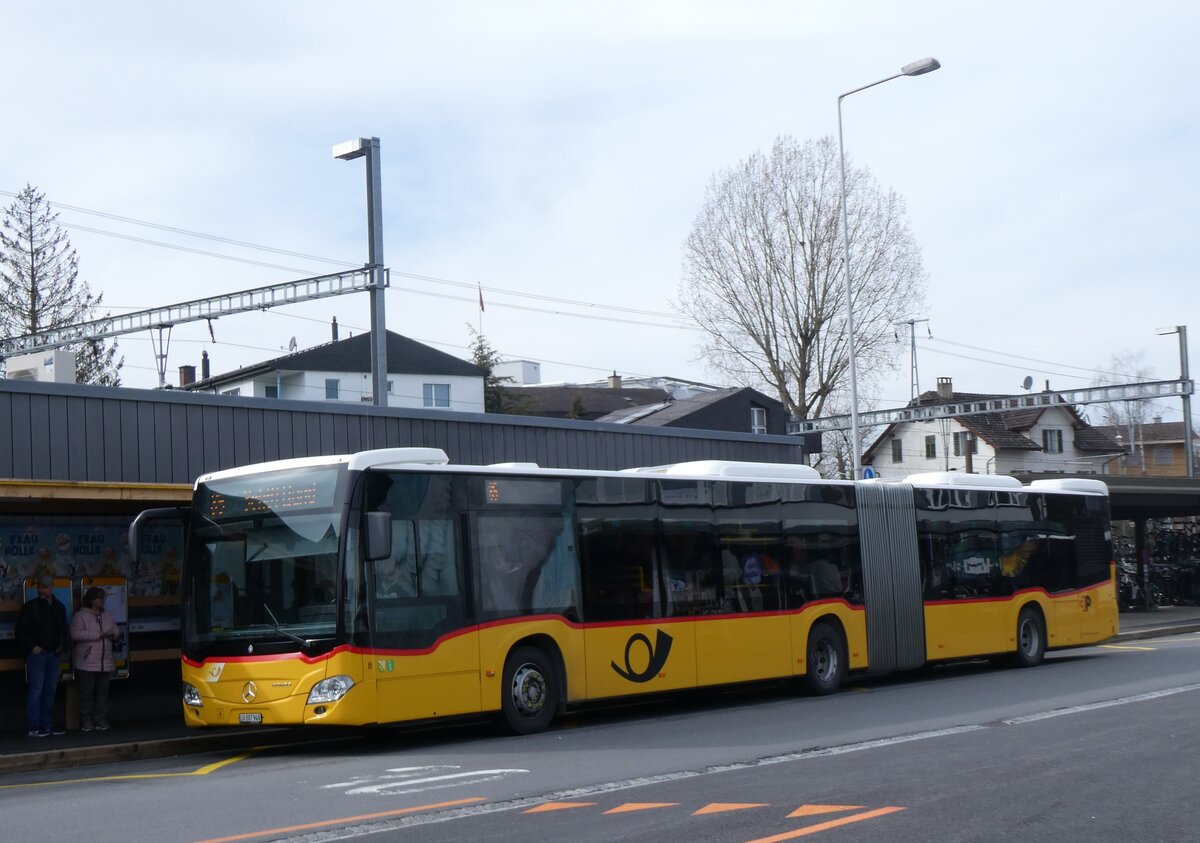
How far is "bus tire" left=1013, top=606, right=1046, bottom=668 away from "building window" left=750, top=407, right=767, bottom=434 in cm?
4773

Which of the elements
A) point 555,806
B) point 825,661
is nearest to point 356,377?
point 825,661

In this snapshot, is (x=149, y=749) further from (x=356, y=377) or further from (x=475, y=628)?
(x=356, y=377)

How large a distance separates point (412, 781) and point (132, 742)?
4764 mm

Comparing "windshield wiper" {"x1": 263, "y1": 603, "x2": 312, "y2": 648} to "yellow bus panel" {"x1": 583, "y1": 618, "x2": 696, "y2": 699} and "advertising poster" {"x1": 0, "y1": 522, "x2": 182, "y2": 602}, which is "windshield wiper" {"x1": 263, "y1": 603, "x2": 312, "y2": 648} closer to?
"advertising poster" {"x1": 0, "y1": 522, "x2": 182, "y2": 602}

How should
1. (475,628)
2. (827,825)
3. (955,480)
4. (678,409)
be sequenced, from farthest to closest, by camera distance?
1. (678,409)
2. (955,480)
3. (475,628)
4. (827,825)

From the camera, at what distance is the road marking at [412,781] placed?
10438 millimetres

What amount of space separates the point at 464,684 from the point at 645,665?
278 centimetres

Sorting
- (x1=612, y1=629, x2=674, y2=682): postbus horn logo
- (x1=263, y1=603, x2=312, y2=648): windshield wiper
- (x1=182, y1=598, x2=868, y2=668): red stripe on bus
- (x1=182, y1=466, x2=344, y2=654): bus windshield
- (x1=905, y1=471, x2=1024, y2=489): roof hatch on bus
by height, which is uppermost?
(x1=905, y1=471, x2=1024, y2=489): roof hatch on bus

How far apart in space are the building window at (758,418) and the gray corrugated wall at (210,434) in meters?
47.6

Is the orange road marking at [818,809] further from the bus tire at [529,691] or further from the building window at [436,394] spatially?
the building window at [436,394]

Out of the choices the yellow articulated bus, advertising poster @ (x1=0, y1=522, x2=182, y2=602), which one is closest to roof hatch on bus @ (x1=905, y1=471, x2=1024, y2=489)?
the yellow articulated bus

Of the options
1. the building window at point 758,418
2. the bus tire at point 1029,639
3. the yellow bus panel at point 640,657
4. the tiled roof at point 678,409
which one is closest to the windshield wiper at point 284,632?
the yellow bus panel at point 640,657

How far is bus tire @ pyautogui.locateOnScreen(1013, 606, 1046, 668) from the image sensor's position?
877 inches

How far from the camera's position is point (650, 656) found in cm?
1584
